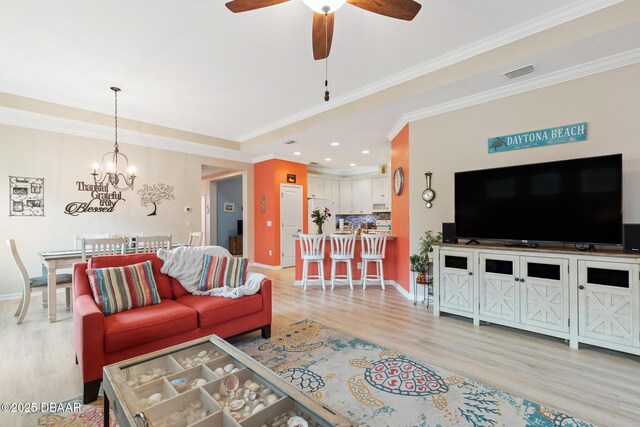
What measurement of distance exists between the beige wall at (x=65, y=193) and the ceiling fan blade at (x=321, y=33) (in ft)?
15.2

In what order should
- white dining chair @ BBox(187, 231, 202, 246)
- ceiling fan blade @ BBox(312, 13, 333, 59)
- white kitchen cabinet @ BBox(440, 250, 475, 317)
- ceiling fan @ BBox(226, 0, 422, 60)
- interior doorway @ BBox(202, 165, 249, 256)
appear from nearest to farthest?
ceiling fan @ BBox(226, 0, 422, 60)
ceiling fan blade @ BBox(312, 13, 333, 59)
white kitchen cabinet @ BBox(440, 250, 475, 317)
white dining chair @ BBox(187, 231, 202, 246)
interior doorway @ BBox(202, 165, 249, 256)

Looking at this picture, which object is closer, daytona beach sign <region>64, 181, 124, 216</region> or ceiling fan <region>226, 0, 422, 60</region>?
ceiling fan <region>226, 0, 422, 60</region>

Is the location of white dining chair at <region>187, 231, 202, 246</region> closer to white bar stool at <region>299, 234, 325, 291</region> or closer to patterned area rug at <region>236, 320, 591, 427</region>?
white bar stool at <region>299, 234, 325, 291</region>

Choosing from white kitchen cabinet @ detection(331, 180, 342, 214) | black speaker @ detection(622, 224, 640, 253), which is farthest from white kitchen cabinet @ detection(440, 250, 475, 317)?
white kitchen cabinet @ detection(331, 180, 342, 214)

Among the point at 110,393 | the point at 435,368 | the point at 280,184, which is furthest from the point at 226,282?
the point at 280,184

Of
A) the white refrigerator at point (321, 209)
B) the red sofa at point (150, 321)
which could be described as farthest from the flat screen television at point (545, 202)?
the white refrigerator at point (321, 209)

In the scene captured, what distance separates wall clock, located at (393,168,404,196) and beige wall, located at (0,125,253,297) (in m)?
4.37

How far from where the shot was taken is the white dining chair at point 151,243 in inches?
152

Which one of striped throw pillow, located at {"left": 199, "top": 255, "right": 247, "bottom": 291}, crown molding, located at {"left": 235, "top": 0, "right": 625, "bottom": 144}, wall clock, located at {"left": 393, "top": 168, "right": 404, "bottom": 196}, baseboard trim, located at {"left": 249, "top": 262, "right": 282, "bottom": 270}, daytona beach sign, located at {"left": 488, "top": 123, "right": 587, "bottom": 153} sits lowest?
baseboard trim, located at {"left": 249, "top": 262, "right": 282, "bottom": 270}

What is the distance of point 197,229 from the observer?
20.7ft

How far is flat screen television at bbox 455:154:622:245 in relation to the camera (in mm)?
2656

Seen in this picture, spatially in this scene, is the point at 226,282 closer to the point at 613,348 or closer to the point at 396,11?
the point at 396,11

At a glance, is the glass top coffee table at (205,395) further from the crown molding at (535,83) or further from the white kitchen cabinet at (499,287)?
the crown molding at (535,83)

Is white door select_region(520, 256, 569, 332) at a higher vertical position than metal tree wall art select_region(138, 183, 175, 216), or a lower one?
lower
